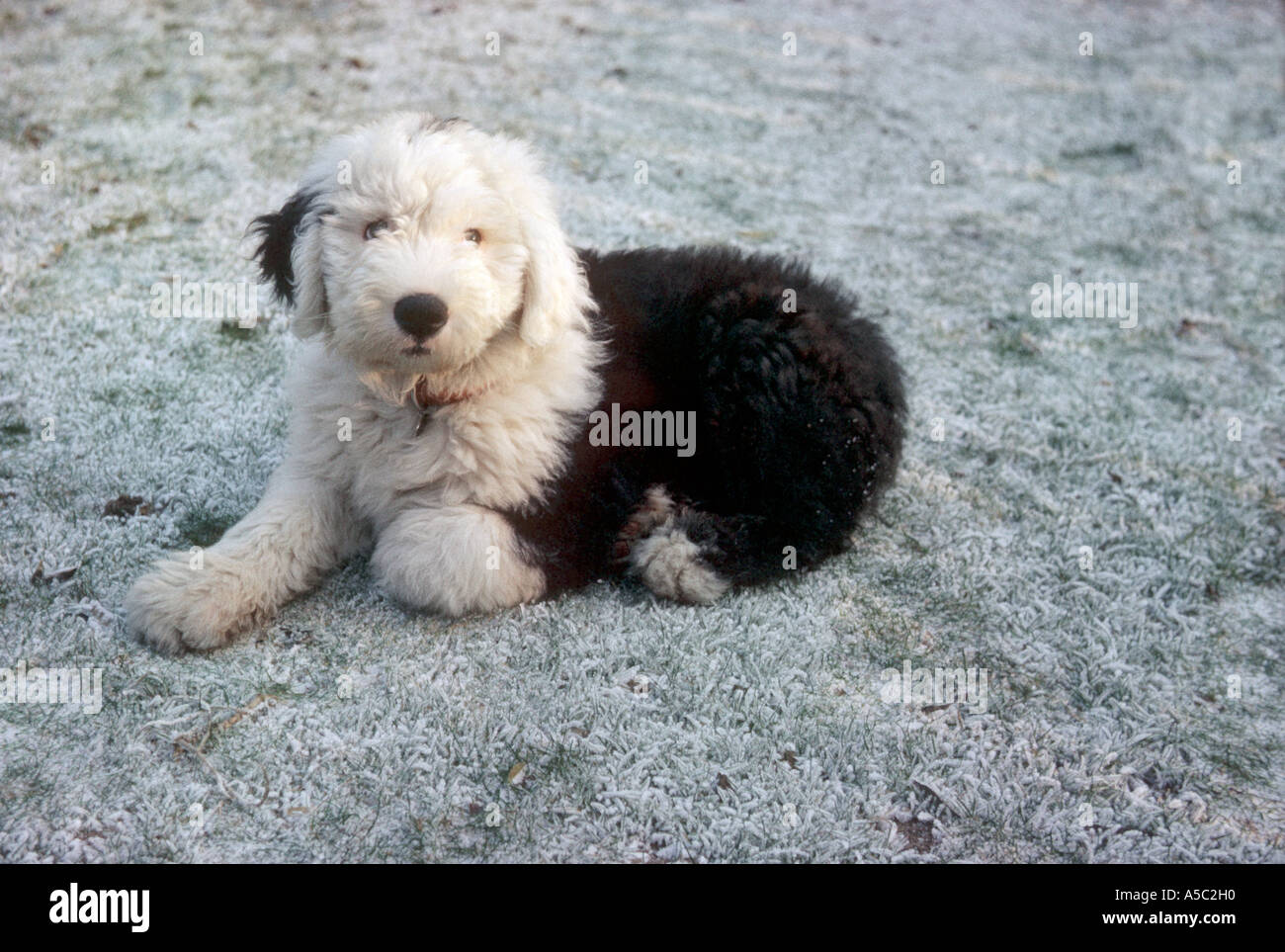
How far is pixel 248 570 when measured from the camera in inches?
116

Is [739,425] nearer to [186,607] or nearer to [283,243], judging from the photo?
[283,243]

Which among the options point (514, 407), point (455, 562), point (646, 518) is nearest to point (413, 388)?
point (514, 407)

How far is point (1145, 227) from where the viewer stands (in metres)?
Answer: 6.40

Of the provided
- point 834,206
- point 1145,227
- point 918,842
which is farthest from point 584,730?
point 1145,227

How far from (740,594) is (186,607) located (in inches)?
68.0

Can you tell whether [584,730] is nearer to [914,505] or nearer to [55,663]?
[55,663]

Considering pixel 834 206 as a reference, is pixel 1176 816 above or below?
below

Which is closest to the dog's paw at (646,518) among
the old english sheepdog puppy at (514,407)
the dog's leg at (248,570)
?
the old english sheepdog puppy at (514,407)

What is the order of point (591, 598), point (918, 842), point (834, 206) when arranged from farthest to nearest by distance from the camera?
point (834, 206)
point (591, 598)
point (918, 842)

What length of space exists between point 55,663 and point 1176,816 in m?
3.19

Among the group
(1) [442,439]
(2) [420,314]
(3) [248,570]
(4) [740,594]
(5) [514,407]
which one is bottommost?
(4) [740,594]

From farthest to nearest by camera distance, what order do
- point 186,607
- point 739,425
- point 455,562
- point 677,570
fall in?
point 739,425, point 677,570, point 455,562, point 186,607

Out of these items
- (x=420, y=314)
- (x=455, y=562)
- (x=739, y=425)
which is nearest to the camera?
(x=420, y=314)

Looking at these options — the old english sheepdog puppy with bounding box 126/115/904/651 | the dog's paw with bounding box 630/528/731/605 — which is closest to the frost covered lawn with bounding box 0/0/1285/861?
the dog's paw with bounding box 630/528/731/605
